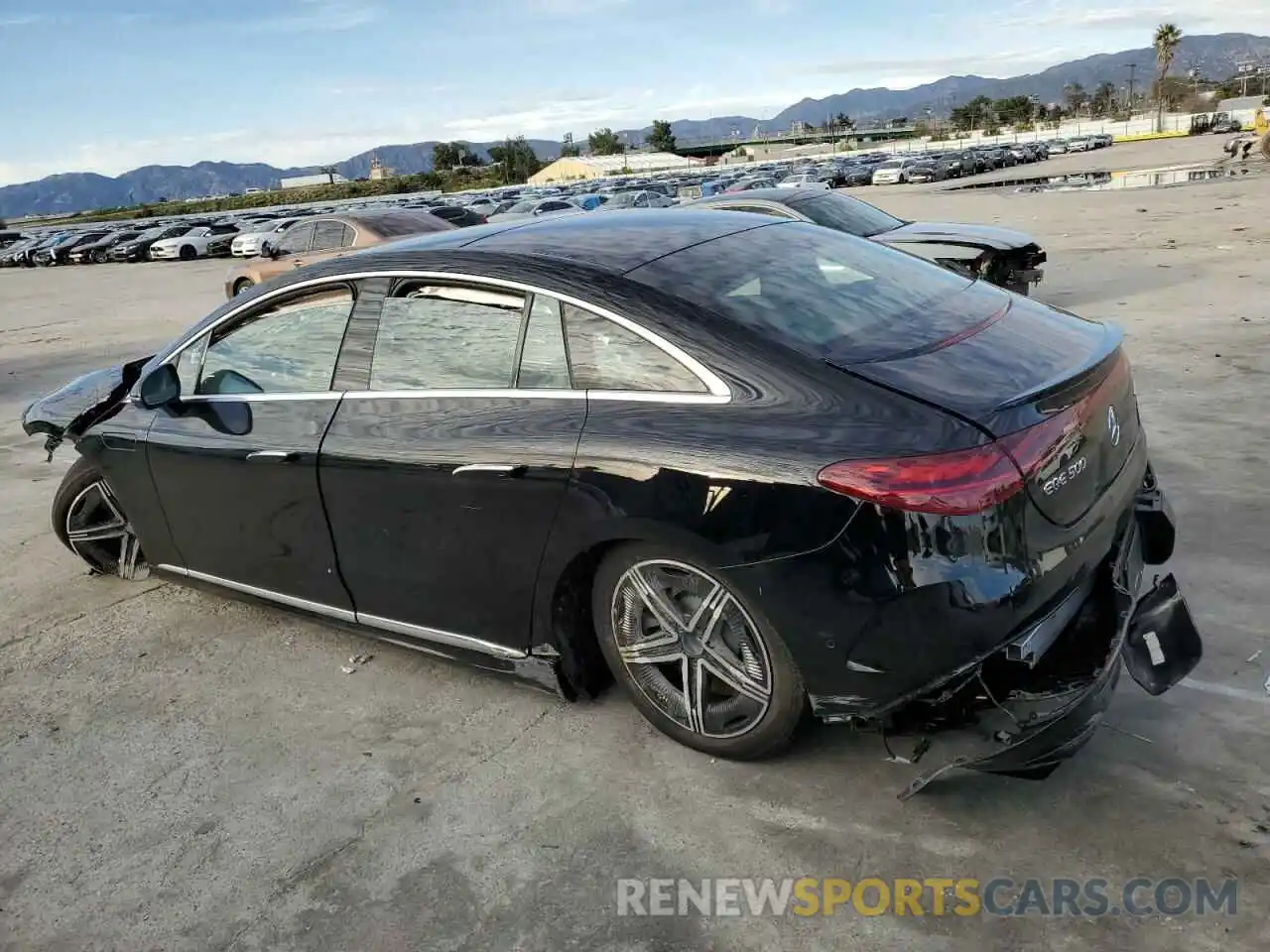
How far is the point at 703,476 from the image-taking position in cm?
269

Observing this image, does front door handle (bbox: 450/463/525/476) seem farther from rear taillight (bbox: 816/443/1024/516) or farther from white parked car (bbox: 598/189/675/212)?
white parked car (bbox: 598/189/675/212)

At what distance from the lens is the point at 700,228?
3660 millimetres

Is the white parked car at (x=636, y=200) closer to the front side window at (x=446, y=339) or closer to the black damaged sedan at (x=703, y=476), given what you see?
the black damaged sedan at (x=703, y=476)

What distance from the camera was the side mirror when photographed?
13.1ft

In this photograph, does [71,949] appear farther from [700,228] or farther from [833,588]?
[700,228]

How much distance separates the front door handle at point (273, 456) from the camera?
3.64 metres

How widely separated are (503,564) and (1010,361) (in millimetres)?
1676

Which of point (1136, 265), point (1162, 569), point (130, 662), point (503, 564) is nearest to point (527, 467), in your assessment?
point (503, 564)

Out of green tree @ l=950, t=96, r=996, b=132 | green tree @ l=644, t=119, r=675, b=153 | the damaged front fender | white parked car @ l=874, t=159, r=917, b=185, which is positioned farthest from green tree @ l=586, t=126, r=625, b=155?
the damaged front fender

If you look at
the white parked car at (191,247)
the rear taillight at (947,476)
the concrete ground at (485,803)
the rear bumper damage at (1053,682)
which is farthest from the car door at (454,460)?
the white parked car at (191,247)

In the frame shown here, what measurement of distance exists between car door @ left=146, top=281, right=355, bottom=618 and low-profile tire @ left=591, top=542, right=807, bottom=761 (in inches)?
48.6

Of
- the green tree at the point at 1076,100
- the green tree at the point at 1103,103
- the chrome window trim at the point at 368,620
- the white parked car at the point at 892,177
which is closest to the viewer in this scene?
the chrome window trim at the point at 368,620

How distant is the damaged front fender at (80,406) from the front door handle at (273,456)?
1194 mm

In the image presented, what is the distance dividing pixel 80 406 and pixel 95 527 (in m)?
0.65
